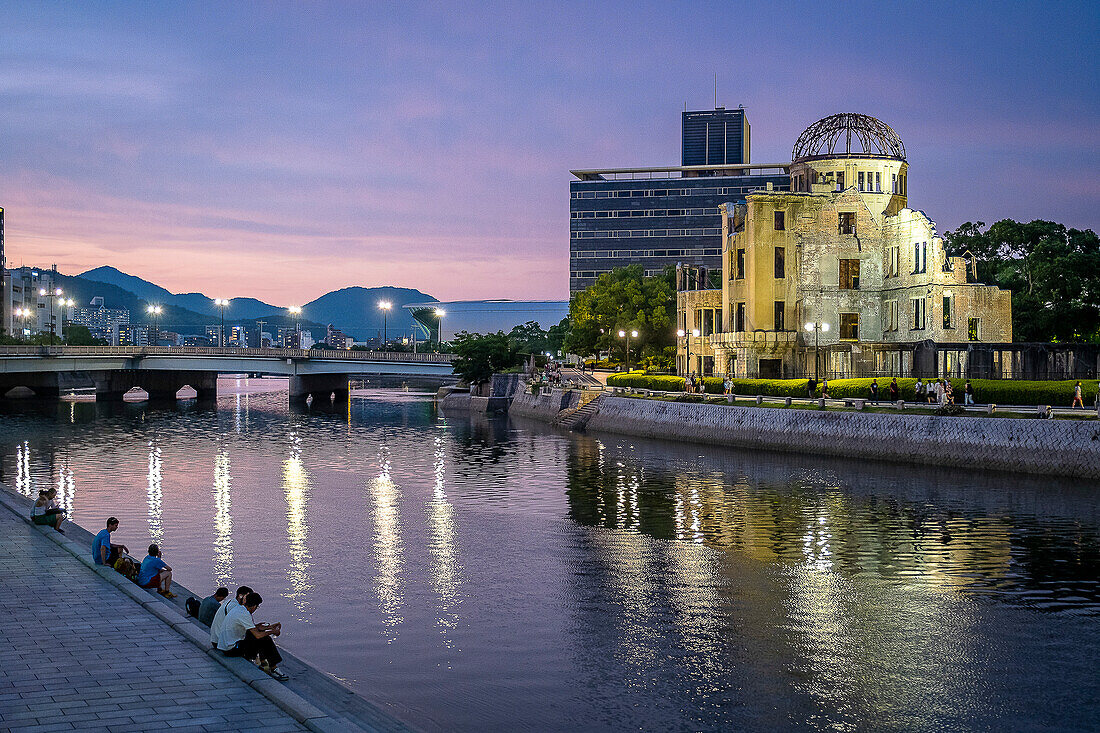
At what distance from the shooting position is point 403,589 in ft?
86.6

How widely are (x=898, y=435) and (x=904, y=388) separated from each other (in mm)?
10227

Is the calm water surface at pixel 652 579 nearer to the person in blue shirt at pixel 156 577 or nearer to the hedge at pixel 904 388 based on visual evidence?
the person in blue shirt at pixel 156 577

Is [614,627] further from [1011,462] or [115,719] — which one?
[1011,462]

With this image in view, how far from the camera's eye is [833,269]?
261 ft

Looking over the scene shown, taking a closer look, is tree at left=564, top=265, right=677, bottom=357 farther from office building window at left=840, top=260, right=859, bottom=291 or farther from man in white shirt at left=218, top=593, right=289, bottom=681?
man in white shirt at left=218, top=593, right=289, bottom=681

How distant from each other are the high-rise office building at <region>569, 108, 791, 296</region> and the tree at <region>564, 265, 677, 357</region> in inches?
2916

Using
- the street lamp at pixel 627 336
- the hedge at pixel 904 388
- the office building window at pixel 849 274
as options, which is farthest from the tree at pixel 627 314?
the office building window at pixel 849 274

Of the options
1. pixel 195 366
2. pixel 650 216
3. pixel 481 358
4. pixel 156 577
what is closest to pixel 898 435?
pixel 156 577

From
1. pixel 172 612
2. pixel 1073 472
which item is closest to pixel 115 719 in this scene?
pixel 172 612

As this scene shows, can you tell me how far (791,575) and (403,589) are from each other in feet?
36.0

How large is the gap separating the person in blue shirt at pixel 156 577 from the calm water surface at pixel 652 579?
96.9 inches

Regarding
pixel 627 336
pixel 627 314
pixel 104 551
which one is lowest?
pixel 104 551

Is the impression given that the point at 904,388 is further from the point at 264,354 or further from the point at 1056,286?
the point at 264,354

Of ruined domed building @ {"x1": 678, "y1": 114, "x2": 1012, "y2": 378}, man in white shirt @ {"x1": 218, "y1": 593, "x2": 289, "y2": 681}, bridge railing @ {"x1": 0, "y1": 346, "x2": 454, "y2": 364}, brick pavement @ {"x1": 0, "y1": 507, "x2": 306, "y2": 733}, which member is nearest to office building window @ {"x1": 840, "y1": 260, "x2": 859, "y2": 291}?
ruined domed building @ {"x1": 678, "y1": 114, "x2": 1012, "y2": 378}
